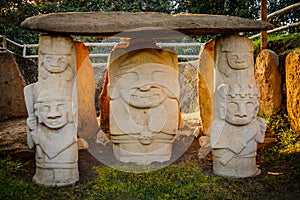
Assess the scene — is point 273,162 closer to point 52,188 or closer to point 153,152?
point 153,152

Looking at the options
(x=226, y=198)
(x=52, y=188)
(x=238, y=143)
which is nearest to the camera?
(x=226, y=198)

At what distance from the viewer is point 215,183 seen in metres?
4.41

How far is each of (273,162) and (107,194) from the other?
2422 millimetres

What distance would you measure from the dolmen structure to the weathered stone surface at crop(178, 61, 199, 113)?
18.4 feet

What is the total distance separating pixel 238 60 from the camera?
4.64m

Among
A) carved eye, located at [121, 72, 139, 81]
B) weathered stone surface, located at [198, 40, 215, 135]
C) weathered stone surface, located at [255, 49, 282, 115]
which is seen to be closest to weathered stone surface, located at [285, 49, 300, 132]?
weathered stone surface, located at [255, 49, 282, 115]

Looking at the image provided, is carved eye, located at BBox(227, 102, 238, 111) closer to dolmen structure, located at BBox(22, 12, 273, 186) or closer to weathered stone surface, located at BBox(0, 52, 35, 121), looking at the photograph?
dolmen structure, located at BBox(22, 12, 273, 186)

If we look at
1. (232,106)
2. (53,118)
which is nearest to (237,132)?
(232,106)

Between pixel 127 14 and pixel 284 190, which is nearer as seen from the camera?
pixel 284 190

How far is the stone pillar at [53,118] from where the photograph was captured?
4383 mm

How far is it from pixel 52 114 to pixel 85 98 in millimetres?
2033

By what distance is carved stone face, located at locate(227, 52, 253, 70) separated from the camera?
4645 millimetres

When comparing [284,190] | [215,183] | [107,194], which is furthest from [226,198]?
[107,194]

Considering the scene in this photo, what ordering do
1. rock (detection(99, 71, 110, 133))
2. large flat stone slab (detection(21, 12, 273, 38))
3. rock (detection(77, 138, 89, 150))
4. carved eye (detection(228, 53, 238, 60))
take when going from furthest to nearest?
rock (detection(99, 71, 110, 133))
rock (detection(77, 138, 89, 150))
carved eye (detection(228, 53, 238, 60))
large flat stone slab (detection(21, 12, 273, 38))
